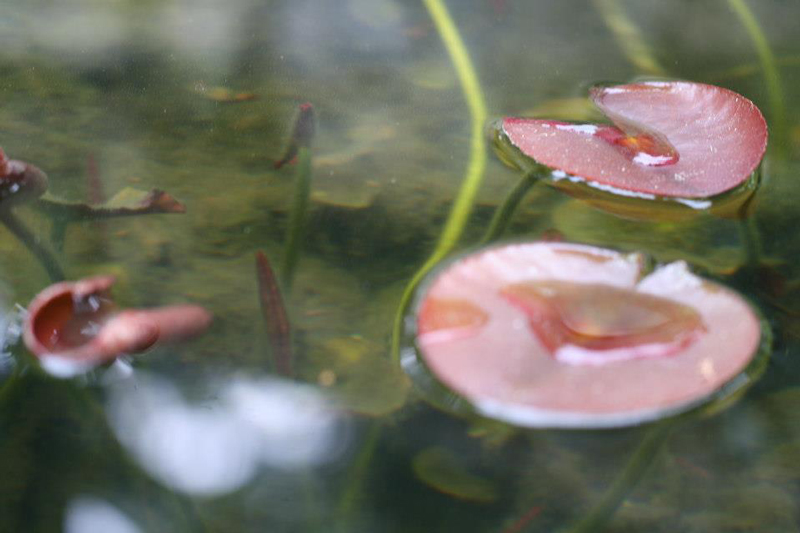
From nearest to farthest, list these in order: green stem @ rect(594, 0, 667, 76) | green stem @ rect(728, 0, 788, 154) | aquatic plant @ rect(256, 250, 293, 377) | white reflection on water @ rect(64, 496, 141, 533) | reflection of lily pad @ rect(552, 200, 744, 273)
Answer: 1. white reflection on water @ rect(64, 496, 141, 533)
2. aquatic plant @ rect(256, 250, 293, 377)
3. reflection of lily pad @ rect(552, 200, 744, 273)
4. green stem @ rect(728, 0, 788, 154)
5. green stem @ rect(594, 0, 667, 76)

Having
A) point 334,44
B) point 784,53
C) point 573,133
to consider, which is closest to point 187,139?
point 334,44

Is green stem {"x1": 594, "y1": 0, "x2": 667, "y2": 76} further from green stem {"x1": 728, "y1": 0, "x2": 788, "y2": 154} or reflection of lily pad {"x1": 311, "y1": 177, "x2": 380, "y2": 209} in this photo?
reflection of lily pad {"x1": 311, "y1": 177, "x2": 380, "y2": 209}

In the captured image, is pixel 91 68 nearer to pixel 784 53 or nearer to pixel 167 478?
pixel 167 478

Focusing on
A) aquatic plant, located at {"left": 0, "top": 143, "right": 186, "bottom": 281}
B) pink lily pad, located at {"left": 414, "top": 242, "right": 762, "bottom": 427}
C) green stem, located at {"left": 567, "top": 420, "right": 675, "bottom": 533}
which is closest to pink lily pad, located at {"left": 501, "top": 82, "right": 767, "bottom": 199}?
pink lily pad, located at {"left": 414, "top": 242, "right": 762, "bottom": 427}

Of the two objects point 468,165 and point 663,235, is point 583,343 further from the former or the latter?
point 468,165

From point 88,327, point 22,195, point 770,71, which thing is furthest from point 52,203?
point 770,71

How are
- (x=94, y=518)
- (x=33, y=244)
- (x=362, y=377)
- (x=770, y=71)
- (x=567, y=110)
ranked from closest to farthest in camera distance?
(x=94, y=518) → (x=362, y=377) → (x=33, y=244) → (x=567, y=110) → (x=770, y=71)
